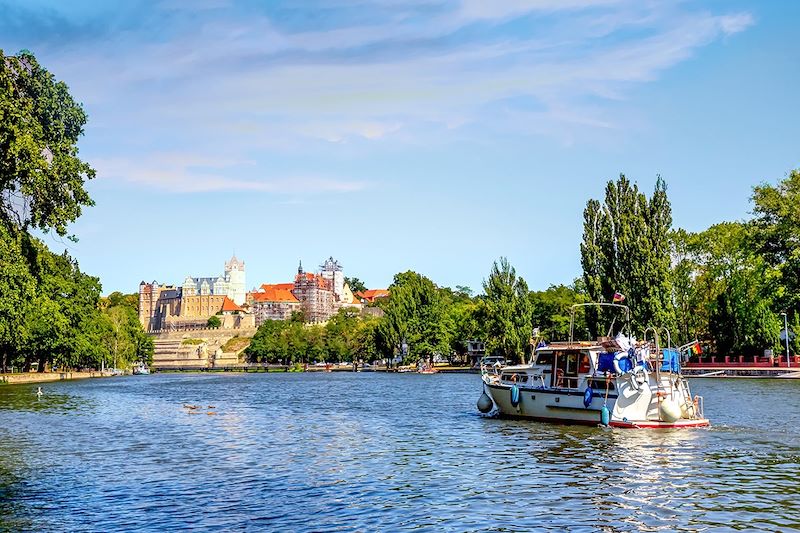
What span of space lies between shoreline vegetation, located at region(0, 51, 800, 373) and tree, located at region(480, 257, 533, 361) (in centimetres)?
19

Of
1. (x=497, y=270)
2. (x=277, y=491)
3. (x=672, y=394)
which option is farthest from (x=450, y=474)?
(x=497, y=270)

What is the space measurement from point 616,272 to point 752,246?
46.1 ft

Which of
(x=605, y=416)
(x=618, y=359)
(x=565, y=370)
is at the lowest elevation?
(x=605, y=416)

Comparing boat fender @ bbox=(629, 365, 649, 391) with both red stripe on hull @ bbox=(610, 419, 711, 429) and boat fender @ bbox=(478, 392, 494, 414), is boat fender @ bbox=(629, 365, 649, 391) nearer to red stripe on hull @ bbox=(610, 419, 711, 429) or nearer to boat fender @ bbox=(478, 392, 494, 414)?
red stripe on hull @ bbox=(610, 419, 711, 429)

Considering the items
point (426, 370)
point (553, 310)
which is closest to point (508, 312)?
point (553, 310)

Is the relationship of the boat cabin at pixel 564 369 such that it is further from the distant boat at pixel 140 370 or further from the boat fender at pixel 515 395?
the distant boat at pixel 140 370

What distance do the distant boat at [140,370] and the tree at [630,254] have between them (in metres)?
116

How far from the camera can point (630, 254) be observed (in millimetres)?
87062

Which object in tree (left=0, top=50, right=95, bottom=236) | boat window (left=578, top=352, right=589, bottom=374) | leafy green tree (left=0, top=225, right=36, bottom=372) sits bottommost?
boat window (left=578, top=352, right=589, bottom=374)

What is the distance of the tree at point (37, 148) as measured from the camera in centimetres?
4497

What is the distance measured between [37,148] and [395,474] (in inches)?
1124

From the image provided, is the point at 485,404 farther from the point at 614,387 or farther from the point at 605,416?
the point at 614,387

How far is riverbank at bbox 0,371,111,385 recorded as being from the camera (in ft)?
328

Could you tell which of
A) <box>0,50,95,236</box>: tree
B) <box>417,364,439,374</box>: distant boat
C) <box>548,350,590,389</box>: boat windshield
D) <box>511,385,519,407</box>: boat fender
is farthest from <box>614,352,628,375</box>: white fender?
<box>417,364,439,374</box>: distant boat
